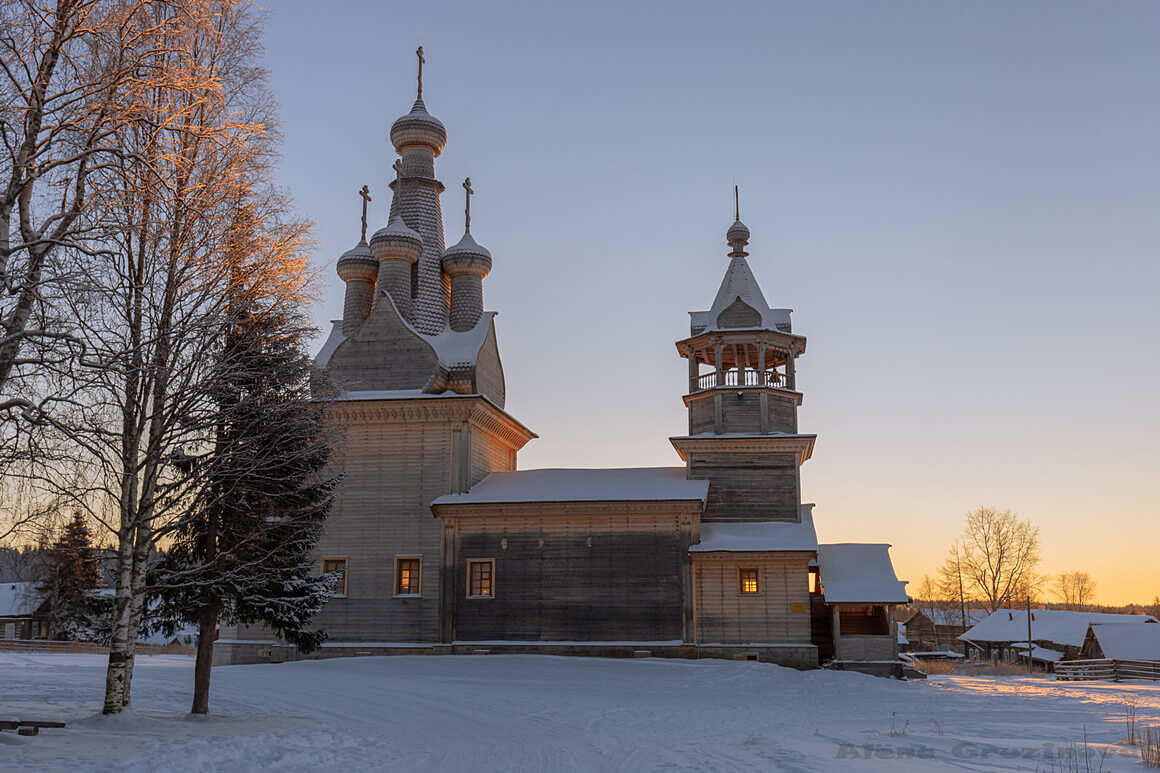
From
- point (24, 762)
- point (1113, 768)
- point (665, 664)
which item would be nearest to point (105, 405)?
point (24, 762)

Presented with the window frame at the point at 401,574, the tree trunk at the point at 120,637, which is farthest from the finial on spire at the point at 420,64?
the tree trunk at the point at 120,637

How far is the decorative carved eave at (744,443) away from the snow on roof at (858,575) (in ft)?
10.1

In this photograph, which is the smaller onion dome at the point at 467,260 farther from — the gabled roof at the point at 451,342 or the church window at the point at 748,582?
the church window at the point at 748,582

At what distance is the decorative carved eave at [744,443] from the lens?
2905cm

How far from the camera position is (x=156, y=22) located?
39.3ft

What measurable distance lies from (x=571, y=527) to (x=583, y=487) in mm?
1683

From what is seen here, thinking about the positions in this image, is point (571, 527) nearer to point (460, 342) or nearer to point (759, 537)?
point (759, 537)

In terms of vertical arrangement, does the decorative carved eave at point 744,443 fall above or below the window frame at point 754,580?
above

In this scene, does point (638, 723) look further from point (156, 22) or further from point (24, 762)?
point (156, 22)

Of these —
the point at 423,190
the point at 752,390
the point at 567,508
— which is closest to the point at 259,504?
A: the point at 567,508

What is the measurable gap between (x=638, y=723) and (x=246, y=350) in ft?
28.8

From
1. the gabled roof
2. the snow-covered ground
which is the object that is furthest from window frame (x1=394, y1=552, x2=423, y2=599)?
the gabled roof

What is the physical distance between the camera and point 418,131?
34.3 m

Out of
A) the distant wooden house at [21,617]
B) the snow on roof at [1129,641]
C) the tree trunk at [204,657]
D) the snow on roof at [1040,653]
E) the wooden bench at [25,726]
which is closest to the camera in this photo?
the wooden bench at [25,726]
